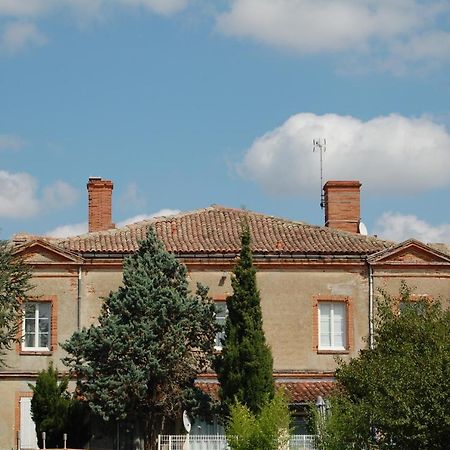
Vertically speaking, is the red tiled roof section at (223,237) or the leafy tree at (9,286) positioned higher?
the red tiled roof section at (223,237)

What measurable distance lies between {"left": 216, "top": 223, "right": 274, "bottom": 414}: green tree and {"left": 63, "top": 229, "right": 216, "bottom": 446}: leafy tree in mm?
991

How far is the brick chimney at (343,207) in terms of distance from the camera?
138 ft

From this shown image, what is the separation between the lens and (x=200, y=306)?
3472cm

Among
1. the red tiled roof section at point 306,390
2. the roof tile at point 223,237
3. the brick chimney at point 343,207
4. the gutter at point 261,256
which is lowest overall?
the red tiled roof section at point 306,390

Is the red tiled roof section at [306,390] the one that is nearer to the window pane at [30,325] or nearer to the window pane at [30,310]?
the window pane at [30,325]

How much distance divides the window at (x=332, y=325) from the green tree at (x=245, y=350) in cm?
515

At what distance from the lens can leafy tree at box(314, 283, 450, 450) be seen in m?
25.2

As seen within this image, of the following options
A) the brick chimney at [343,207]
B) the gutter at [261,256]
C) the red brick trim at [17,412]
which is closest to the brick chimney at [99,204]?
the gutter at [261,256]

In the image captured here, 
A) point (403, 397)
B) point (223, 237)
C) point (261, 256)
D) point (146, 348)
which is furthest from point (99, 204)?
point (403, 397)

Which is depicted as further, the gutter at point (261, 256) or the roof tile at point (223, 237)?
the roof tile at point (223, 237)

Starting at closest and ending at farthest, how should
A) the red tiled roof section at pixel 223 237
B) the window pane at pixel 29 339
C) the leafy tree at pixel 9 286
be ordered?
the leafy tree at pixel 9 286 → the window pane at pixel 29 339 → the red tiled roof section at pixel 223 237

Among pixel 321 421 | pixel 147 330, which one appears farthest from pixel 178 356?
pixel 321 421

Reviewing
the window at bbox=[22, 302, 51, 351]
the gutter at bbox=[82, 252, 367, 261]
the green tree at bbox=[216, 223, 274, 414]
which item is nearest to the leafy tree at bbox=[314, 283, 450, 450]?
the green tree at bbox=[216, 223, 274, 414]

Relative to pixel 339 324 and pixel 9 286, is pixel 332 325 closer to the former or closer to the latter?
pixel 339 324
